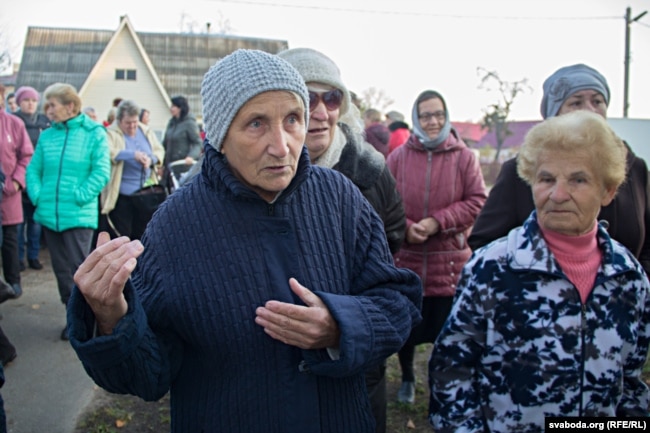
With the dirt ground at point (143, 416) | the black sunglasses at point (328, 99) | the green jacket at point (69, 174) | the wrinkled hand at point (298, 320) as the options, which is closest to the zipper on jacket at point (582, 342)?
the wrinkled hand at point (298, 320)

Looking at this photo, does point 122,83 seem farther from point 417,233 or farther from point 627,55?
point 417,233

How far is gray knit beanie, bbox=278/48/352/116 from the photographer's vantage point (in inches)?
95.9

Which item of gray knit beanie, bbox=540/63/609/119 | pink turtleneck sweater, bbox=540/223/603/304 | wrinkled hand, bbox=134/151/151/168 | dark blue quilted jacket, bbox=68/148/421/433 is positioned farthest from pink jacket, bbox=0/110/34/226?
pink turtleneck sweater, bbox=540/223/603/304

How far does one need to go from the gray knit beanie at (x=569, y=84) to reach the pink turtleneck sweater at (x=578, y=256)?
42.9 inches

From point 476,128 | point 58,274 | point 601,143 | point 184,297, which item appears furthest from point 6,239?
point 476,128

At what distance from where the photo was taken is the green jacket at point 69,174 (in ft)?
15.5

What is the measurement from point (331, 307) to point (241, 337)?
0.28m

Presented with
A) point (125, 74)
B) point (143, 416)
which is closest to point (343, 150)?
point (143, 416)

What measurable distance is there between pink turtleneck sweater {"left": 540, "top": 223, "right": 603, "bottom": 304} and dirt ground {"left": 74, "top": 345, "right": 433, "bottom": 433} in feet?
7.11

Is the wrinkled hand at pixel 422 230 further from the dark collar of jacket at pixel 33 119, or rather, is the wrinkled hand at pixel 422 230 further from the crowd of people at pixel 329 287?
the dark collar of jacket at pixel 33 119

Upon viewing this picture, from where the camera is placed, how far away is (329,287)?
165 centimetres

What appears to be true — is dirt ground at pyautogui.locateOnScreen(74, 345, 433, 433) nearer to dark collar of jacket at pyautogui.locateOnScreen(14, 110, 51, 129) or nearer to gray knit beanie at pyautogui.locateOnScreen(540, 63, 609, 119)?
gray knit beanie at pyautogui.locateOnScreen(540, 63, 609, 119)

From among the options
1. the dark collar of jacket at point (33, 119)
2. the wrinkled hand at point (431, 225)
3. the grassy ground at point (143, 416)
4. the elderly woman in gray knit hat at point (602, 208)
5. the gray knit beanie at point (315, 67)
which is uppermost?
the dark collar of jacket at point (33, 119)

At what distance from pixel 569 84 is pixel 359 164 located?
1221 millimetres
